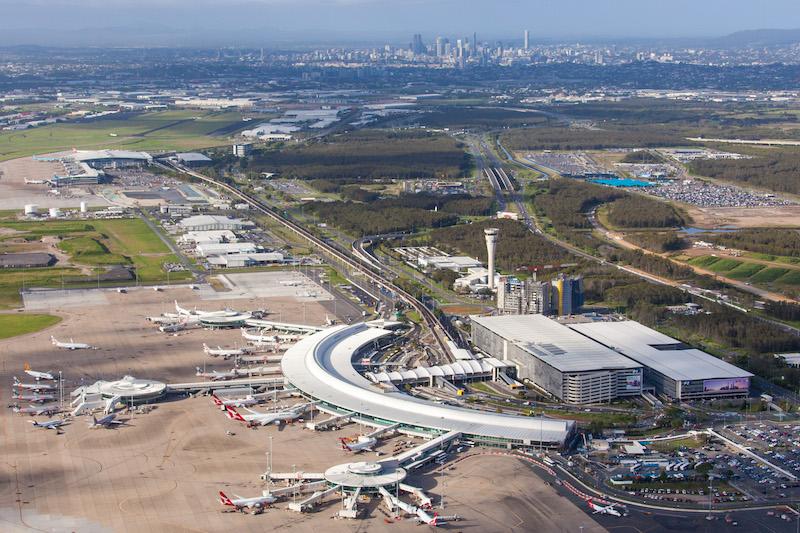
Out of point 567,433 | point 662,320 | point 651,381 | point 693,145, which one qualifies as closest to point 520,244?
point 662,320

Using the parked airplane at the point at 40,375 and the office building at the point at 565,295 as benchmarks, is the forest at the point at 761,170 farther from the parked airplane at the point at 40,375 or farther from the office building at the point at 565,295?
the parked airplane at the point at 40,375

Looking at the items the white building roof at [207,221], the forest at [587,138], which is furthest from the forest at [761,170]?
→ the white building roof at [207,221]

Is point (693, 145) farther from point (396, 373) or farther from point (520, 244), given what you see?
point (396, 373)

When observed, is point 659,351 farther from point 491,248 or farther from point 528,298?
point 491,248

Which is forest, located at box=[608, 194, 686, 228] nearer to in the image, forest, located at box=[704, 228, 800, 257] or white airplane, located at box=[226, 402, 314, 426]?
forest, located at box=[704, 228, 800, 257]

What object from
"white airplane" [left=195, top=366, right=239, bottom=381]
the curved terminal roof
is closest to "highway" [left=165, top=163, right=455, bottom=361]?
the curved terminal roof

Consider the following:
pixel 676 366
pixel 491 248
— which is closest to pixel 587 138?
pixel 491 248

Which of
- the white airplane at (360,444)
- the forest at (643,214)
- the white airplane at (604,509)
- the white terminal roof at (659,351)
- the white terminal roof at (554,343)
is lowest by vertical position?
the forest at (643,214)
